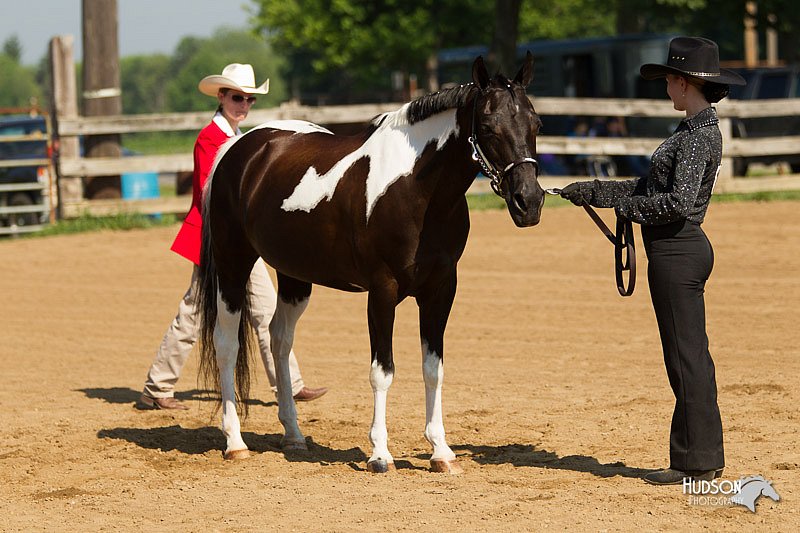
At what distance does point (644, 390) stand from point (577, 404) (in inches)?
22.4

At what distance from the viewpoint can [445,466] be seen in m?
6.05

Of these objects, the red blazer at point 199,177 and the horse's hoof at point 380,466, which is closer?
the horse's hoof at point 380,466

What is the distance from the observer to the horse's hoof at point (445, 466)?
237 inches

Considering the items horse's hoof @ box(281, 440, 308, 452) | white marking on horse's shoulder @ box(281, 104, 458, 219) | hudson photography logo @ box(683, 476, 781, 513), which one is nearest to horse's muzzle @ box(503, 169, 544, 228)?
white marking on horse's shoulder @ box(281, 104, 458, 219)

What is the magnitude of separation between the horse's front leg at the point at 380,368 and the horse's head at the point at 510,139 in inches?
34.3

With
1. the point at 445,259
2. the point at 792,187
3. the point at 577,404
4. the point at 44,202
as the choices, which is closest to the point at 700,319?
the point at 445,259

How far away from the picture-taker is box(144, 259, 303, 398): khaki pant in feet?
25.4

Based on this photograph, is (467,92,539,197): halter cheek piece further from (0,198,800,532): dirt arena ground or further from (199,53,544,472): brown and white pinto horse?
(0,198,800,532): dirt arena ground

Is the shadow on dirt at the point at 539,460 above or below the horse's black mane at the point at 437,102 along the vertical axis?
below

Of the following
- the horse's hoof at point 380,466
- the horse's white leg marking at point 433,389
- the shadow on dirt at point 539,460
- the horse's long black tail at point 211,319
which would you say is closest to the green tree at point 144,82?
the horse's long black tail at point 211,319

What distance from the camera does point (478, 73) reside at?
5.52m

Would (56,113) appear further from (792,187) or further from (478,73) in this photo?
(478,73)

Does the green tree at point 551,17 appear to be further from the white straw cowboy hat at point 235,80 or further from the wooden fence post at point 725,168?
the white straw cowboy hat at point 235,80

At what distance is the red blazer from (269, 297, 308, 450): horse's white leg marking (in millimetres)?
702
